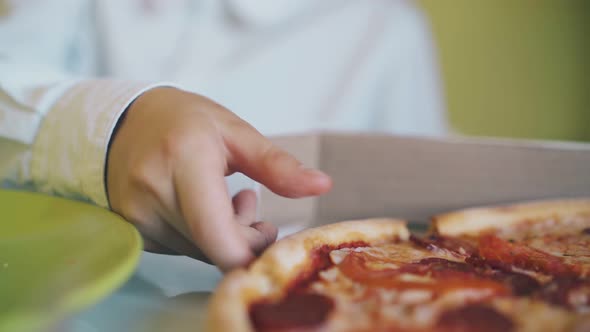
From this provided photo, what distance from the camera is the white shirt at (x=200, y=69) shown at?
1.72 feet

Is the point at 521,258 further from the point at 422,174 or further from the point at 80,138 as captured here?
the point at 80,138

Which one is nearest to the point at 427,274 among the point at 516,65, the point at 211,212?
the point at 211,212

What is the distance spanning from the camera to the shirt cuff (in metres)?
0.47

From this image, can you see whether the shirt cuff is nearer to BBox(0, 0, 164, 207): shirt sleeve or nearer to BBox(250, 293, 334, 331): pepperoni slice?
BBox(0, 0, 164, 207): shirt sleeve

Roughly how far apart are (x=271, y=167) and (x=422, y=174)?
→ 0.34 m

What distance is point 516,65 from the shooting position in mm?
1489

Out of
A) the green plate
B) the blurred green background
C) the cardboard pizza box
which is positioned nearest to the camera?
the green plate

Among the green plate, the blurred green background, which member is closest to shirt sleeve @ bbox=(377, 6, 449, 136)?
the blurred green background

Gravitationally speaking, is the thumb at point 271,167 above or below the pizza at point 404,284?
above

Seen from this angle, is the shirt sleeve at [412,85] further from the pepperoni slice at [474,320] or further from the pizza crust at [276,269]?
the pepperoni slice at [474,320]

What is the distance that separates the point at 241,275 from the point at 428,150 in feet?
1.33

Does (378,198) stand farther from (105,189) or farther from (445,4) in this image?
(445,4)

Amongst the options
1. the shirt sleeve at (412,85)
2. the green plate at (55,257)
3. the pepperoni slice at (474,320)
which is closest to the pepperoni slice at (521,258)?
the pepperoni slice at (474,320)

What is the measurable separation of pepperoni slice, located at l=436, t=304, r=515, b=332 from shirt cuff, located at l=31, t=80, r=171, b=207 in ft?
0.97
